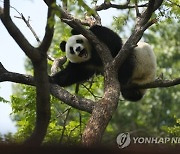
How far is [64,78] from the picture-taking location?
592 centimetres

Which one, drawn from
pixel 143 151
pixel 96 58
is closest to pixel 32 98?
pixel 96 58

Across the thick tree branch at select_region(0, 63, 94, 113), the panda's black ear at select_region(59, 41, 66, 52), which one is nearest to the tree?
the thick tree branch at select_region(0, 63, 94, 113)

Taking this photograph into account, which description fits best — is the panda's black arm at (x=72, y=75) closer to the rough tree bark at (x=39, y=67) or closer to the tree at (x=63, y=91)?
the tree at (x=63, y=91)

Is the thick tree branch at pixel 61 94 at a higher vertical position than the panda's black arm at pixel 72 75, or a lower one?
lower

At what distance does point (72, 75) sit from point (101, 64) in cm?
47

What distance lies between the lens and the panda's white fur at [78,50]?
21.2 ft

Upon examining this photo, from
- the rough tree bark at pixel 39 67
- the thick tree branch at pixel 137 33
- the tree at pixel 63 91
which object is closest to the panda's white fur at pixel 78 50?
the tree at pixel 63 91

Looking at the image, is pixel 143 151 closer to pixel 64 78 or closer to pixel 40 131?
pixel 40 131

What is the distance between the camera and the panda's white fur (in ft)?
21.2

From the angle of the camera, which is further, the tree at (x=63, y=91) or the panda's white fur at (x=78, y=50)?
the panda's white fur at (x=78, y=50)

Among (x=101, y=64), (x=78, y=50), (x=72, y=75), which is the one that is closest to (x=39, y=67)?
(x=101, y=64)

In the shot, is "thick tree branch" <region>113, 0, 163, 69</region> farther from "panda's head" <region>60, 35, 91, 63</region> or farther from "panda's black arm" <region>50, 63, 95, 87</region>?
"panda's head" <region>60, 35, 91, 63</region>

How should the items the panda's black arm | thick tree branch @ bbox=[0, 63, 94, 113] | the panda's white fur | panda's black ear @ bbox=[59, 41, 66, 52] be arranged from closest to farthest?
1. thick tree branch @ bbox=[0, 63, 94, 113]
2. the panda's black arm
3. the panda's white fur
4. panda's black ear @ bbox=[59, 41, 66, 52]

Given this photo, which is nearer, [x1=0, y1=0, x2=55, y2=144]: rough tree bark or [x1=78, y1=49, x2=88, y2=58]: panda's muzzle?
[x1=0, y1=0, x2=55, y2=144]: rough tree bark
